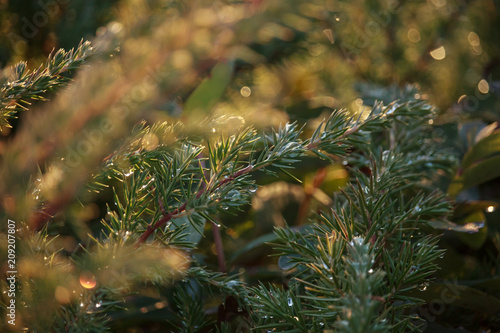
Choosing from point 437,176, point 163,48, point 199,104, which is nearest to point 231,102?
point 199,104

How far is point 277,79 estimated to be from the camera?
0.80 meters

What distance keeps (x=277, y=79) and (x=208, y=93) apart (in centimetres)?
29

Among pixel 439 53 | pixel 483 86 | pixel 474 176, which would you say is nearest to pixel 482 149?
pixel 474 176

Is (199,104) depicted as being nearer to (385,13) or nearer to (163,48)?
(163,48)

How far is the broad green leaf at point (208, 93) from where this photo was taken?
524 mm

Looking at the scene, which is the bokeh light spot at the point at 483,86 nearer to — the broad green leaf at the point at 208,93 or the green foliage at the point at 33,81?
the broad green leaf at the point at 208,93

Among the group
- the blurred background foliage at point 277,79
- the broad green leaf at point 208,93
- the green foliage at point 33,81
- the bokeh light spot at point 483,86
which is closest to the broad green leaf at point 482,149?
the blurred background foliage at point 277,79

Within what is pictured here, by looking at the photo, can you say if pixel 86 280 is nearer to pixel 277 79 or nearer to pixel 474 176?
pixel 474 176

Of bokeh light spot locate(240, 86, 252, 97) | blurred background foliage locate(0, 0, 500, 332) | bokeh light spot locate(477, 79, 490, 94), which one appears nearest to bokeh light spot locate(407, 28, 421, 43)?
blurred background foliage locate(0, 0, 500, 332)

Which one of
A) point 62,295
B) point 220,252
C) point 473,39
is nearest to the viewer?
point 62,295

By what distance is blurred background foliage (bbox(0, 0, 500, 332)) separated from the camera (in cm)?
24

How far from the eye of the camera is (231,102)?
0.63 meters

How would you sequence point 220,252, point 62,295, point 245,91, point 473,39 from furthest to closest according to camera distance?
point 473,39, point 245,91, point 220,252, point 62,295

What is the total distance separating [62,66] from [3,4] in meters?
0.30
